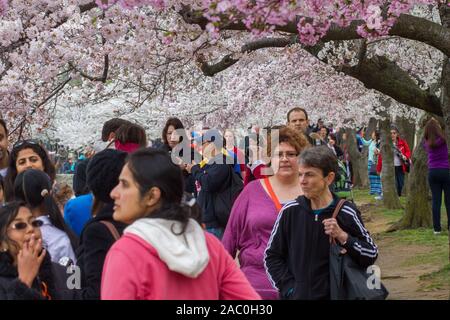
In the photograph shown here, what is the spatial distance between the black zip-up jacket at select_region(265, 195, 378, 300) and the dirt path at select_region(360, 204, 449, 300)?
4.95 metres

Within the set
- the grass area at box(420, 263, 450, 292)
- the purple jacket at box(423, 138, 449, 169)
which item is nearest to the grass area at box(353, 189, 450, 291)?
the grass area at box(420, 263, 450, 292)

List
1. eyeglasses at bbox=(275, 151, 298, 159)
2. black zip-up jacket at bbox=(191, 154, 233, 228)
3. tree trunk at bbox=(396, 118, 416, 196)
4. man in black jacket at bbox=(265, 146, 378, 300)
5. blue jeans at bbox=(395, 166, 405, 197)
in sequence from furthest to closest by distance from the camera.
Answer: tree trunk at bbox=(396, 118, 416, 196), blue jeans at bbox=(395, 166, 405, 197), black zip-up jacket at bbox=(191, 154, 233, 228), eyeglasses at bbox=(275, 151, 298, 159), man in black jacket at bbox=(265, 146, 378, 300)

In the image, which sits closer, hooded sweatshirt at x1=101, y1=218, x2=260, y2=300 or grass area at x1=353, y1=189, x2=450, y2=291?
hooded sweatshirt at x1=101, y1=218, x2=260, y2=300

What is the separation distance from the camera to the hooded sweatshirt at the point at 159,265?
137 inches

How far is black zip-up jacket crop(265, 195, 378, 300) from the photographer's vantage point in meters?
5.52

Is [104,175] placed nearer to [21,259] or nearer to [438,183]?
[21,259]

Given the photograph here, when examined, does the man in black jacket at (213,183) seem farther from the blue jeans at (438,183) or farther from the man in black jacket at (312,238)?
the blue jeans at (438,183)

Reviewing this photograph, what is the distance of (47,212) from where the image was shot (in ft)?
19.5

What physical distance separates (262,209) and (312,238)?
0.90 m

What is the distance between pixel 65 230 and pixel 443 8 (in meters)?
6.06

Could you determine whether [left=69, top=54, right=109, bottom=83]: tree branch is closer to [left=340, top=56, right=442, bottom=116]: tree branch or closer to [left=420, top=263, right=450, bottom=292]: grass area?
[left=340, top=56, right=442, bottom=116]: tree branch

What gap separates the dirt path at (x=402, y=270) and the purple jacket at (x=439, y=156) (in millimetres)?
1344

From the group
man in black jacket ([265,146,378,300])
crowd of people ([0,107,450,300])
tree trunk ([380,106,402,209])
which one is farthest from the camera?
tree trunk ([380,106,402,209])
